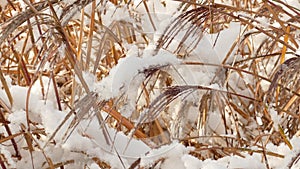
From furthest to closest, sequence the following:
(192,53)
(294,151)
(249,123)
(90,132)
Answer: (249,123), (192,53), (90,132), (294,151)

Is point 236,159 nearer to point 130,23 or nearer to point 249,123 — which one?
point 130,23

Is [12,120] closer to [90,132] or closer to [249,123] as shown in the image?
[90,132]

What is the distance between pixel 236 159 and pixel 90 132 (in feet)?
0.72

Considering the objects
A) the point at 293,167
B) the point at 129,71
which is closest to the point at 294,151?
the point at 293,167

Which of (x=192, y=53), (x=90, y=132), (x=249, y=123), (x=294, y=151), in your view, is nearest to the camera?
(x=294, y=151)

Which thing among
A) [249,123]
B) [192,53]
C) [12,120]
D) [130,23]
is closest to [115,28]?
[130,23]

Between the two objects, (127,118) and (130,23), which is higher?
(130,23)

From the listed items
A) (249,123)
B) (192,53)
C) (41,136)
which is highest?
(192,53)

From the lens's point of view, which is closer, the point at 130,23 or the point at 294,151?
the point at 294,151

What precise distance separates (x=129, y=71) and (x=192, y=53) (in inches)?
9.1

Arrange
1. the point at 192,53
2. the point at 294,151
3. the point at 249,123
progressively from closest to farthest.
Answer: the point at 294,151, the point at 192,53, the point at 249,123

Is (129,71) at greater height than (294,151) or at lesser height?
greater

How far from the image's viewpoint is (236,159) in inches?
32.8

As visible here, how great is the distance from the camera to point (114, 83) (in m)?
0.80
